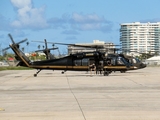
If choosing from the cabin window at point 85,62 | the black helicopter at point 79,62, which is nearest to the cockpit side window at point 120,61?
the black helicopter at point 79,62

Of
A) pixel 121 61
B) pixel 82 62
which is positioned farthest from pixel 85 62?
pixel 121 61

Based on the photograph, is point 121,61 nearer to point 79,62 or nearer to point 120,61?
point 120,61

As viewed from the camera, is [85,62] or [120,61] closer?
[85,62]

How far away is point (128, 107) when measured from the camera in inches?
510

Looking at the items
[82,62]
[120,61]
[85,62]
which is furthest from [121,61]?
[82,62]

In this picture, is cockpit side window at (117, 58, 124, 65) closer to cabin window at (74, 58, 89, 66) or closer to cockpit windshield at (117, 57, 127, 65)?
cockpit windshield at (117, 57, 127, 65)

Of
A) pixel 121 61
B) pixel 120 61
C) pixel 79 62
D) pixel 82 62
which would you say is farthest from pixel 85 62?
pixel 121 61

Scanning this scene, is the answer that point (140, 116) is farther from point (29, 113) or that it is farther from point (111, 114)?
point (29, 113)

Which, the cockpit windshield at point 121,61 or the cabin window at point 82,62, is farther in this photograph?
the cockpit windshield at point 121,61

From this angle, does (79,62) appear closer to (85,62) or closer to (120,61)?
(85,62)

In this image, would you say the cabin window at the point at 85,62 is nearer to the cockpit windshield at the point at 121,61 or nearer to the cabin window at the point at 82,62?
the cabin window at the point at 82,62

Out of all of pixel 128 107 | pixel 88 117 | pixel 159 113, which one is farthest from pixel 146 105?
pixel 88 117

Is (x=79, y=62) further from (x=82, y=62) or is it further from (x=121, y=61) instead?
(x=121, y=61)

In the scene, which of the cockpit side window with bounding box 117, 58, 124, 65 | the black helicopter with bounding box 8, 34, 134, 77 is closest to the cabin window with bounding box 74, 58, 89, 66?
the black helicopter with bounding box 8, 34, 134, 77
